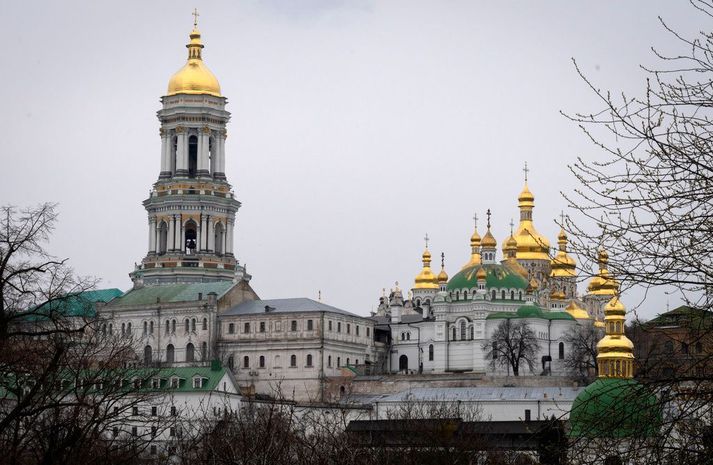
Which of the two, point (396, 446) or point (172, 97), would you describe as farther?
point (172, 97)

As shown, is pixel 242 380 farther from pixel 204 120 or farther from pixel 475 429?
pixel 475 429

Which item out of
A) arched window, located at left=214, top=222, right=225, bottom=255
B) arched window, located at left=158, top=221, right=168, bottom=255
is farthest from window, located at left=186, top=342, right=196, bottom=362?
arched window, located at left=214, top=222, right=225, bottom=255

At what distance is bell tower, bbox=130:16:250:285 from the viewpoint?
120m

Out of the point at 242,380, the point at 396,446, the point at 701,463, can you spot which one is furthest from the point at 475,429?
the point at 701,463

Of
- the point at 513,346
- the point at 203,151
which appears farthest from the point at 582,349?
the point at 203,151

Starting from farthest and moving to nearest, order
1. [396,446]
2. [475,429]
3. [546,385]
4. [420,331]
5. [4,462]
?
[420,331] → [546,385] → [475,429] → [396,446] → [4,462]

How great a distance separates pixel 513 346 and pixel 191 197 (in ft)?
81.1

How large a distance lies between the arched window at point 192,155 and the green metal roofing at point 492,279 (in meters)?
19.4

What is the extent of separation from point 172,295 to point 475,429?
151 ft

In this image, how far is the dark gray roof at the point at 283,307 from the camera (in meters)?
113

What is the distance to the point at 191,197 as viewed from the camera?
119688mm

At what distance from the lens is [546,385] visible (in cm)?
10031

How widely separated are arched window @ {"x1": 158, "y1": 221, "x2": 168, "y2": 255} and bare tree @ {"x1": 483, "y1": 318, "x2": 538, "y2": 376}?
79.1ft

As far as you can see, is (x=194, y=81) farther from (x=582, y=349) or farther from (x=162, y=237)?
(x=582, y=349)
